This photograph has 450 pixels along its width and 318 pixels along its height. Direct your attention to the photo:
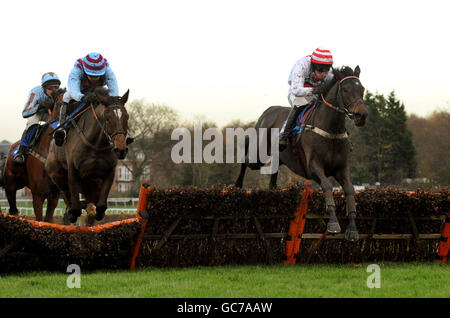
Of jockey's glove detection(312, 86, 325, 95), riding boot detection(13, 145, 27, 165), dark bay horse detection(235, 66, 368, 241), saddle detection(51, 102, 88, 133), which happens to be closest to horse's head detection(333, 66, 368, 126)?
dark bay horse detection(235, 66, 368, 241)

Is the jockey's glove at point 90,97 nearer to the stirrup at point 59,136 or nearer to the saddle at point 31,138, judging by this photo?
the stirrup at point 59,136

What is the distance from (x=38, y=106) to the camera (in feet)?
32.8

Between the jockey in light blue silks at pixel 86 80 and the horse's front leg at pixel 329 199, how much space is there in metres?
3.04

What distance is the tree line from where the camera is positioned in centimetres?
3544

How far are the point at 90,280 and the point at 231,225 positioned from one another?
2.07 m

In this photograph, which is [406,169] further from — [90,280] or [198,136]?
[90,280]

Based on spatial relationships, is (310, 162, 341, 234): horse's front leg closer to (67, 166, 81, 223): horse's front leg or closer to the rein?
the rein

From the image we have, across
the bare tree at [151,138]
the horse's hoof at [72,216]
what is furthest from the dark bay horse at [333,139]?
the bare tree at [151,138]

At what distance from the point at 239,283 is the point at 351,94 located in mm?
2841

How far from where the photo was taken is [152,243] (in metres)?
7.33

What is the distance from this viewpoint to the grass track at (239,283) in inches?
219

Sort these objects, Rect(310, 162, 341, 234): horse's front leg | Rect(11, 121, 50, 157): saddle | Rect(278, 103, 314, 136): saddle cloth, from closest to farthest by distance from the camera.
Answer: Rect(310, 162, 341, 234): horse's front leg
Rect(278, 103, 314, 136): saddle cloth
Rect(11, 121, 50, 157): saddle

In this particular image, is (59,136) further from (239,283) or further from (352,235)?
(352,235)

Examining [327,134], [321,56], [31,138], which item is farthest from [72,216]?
[321,56]
